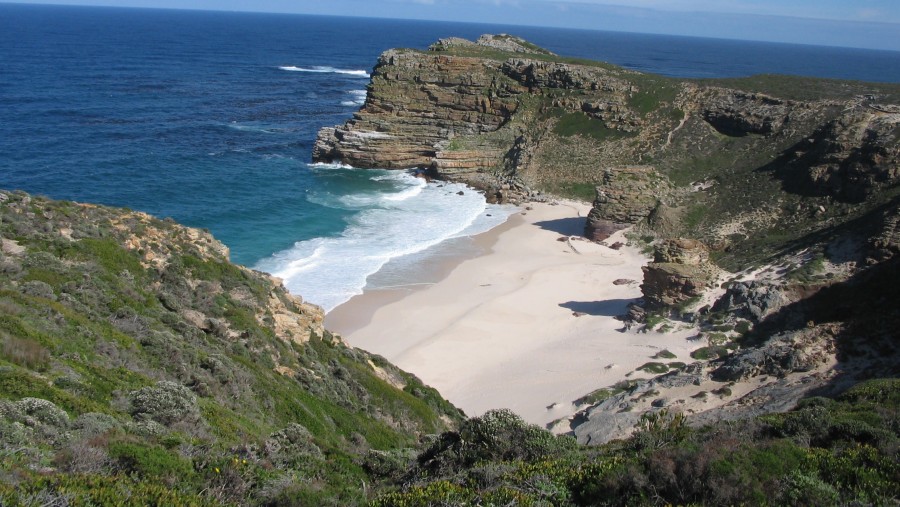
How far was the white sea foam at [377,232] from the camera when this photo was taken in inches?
1323

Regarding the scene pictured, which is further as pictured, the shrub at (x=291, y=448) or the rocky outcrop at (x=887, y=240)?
the rocky outcrop at (x=887, y=240)

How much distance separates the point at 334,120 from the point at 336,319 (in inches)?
1926

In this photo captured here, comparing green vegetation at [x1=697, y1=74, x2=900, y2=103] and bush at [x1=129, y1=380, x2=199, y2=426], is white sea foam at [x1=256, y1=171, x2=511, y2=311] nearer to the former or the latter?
bush at [x1=129, y1=380, x2=199, y2=426]

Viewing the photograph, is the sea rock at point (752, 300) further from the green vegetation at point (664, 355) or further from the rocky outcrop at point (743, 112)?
the rocky outcrop at point (743, 112)

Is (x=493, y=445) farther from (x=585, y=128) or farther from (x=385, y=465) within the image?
(x=585, y=128)

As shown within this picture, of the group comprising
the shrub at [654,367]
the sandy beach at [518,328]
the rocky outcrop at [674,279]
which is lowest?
the sandy beach at [518,328]

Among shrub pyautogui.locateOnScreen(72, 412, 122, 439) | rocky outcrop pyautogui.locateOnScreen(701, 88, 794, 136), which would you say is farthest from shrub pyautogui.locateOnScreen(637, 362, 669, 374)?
rocky outcrop pyautogui.locateOnScreen(701, 88, 794, 136)

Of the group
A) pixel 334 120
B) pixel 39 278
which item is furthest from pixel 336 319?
pixel 334 120

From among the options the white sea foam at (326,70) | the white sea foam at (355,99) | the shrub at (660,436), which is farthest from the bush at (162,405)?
the white sea foam at (326,70)

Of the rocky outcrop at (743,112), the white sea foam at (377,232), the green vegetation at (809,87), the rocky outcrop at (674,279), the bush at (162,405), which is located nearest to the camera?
the bush at (162,405)

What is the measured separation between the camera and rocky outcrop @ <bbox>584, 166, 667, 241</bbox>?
41.2 metres

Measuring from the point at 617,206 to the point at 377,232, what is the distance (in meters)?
15.2

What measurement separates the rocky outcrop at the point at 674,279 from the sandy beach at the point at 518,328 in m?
2.05

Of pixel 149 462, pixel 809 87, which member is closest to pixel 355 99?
pixel 809 87
